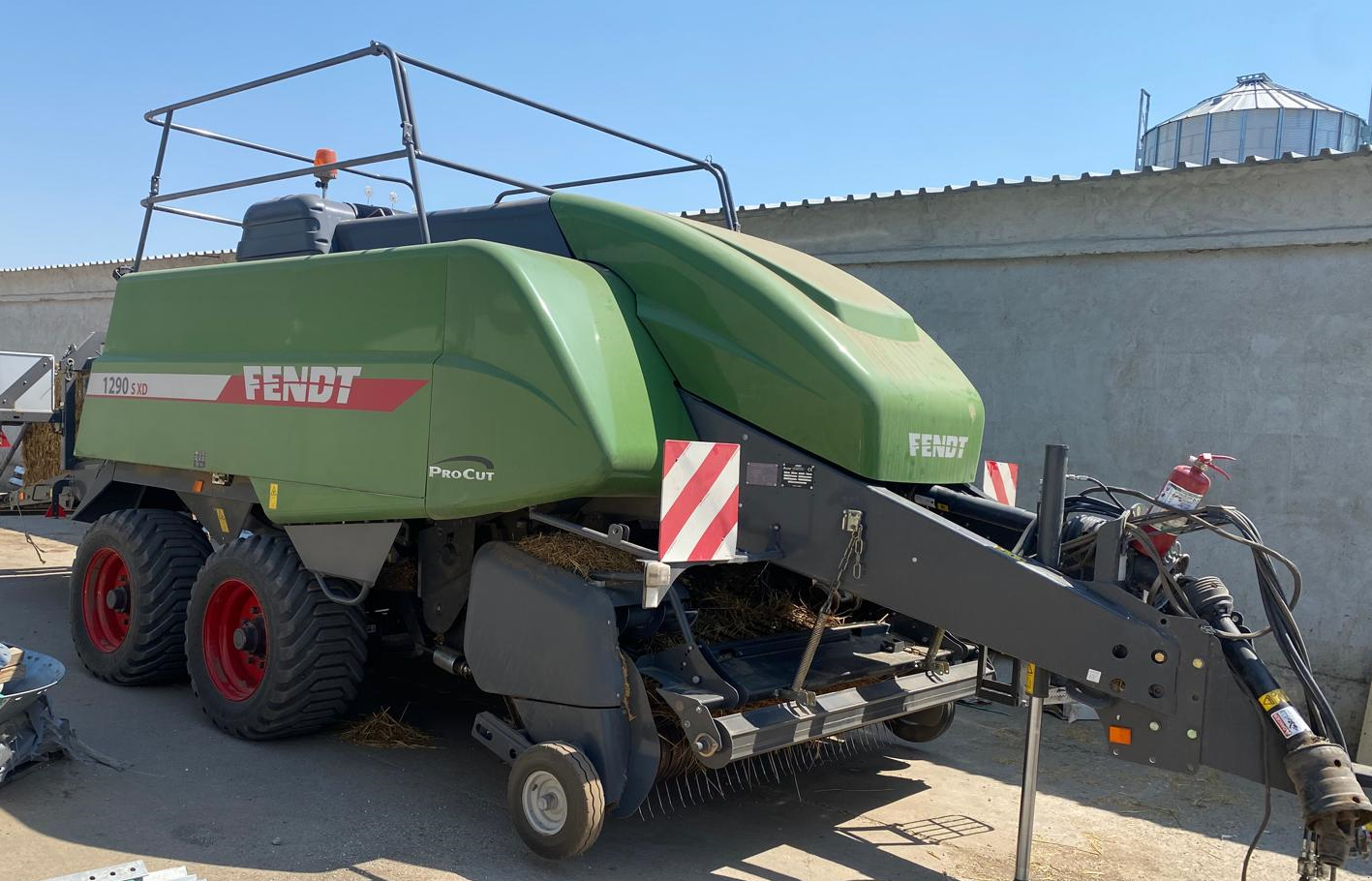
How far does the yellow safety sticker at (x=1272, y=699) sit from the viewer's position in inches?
131

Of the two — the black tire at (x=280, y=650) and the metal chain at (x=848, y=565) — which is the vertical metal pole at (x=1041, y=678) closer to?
the metal chain at (x=848, y=565)

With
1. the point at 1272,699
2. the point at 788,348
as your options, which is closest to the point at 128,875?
the point at 788,348

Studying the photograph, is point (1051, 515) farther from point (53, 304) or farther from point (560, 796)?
point (53, 304)

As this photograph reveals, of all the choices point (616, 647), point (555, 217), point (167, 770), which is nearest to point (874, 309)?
point (555, 217)

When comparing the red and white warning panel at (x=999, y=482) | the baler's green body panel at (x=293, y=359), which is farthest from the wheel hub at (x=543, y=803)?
the red and white warning panel at (x=999, y=482)

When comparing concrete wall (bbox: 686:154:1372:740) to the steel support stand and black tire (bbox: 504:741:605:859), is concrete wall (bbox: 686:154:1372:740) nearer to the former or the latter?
the steel support stand

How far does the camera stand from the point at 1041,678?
3.78m

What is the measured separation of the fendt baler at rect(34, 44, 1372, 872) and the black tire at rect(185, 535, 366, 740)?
2 cm

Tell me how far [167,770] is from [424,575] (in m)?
1.37

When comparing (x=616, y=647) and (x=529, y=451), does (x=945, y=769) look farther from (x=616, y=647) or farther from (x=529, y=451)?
(x=529, y=451)

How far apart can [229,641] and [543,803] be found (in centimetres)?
233

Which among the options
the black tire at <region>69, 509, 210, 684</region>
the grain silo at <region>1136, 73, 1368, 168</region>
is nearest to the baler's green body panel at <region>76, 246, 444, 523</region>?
the black tire at <region>69, 509, 210, 684</region>

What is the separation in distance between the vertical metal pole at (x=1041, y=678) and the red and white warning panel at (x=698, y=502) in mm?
1080

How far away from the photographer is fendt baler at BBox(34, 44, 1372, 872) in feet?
12.1
